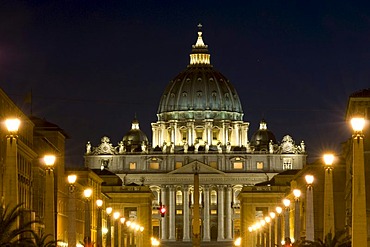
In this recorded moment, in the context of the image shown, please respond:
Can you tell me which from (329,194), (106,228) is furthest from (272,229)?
(329,194)

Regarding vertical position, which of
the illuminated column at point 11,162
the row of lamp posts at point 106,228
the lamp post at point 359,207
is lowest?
the lamp post at point 359,207

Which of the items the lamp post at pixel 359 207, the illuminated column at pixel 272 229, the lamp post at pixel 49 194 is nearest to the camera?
the lamp post at pixel 359 207

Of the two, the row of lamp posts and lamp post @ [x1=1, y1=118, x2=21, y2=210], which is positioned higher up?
the row of lamp posts

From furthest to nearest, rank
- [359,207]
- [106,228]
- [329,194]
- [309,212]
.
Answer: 1. [106,228]
2. [309,212]
3. [329,194]
4. [359,207]

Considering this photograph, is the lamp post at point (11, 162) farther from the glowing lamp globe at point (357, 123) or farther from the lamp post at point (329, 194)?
the lamp post at point (329, 194)

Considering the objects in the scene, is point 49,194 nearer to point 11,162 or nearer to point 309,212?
point 11,162

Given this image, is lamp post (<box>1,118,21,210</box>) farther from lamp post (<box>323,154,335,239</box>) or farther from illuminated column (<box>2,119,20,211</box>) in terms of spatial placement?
lamp post (<box>323,154,335,239</box>)

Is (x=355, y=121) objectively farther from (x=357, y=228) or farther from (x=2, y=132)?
(x=2, y=132)

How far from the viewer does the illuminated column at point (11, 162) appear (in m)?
41.6

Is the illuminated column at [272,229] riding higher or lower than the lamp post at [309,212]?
higher

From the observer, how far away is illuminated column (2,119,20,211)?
41.6 meters

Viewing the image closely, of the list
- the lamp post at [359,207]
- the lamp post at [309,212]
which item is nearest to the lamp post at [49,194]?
the lamp post at [309,212]

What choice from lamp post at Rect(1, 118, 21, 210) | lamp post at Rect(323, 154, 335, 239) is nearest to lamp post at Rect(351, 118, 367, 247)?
lamp post at Rect(1, 118, 21, 210)

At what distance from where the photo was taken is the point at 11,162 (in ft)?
141
